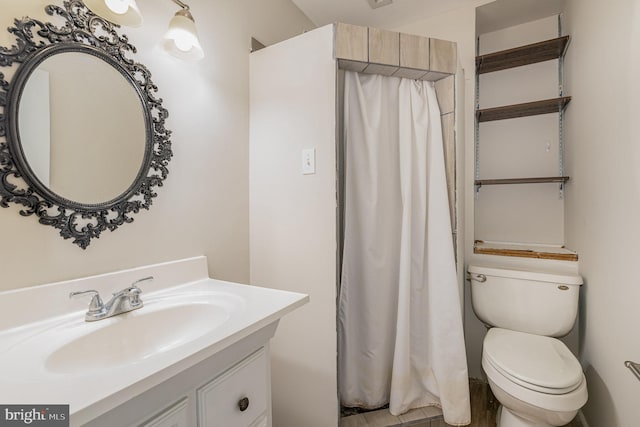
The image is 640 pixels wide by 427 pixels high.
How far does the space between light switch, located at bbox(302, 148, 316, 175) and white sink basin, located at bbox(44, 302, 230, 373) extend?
731 mm

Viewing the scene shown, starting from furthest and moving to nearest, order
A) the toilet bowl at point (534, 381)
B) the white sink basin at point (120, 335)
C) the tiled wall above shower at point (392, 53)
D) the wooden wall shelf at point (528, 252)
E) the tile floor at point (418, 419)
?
1. the wooden wall shelf at point (528, 252)
2. the tile floor at point (418, 419)
3. the tiled wall above shower at point (392, 53)
4. the toilet bowl at point (534, 381)
5. the white sink basin at point (120, 335)

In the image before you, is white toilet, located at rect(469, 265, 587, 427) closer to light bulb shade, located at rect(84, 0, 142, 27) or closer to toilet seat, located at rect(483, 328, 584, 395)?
toilet seat, located at rect(483, 328, 584, 395)

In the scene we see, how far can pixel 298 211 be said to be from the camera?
1.40 meters

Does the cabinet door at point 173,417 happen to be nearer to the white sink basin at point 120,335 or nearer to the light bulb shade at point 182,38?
the white sink basin at point 120,335

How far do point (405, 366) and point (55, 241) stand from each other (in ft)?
5.15

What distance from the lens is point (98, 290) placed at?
34.4 inches

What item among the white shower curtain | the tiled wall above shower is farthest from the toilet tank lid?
the tiled wall above shower

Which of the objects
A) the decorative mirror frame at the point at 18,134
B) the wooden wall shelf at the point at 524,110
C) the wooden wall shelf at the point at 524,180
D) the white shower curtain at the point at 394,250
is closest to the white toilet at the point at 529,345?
the white shower curtain at the point at 394,250

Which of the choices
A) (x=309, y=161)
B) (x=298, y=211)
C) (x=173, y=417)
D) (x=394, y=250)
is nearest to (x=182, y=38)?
(x=309, y=161)

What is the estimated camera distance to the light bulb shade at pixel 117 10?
0.82m

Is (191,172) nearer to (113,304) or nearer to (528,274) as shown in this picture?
(113,304)

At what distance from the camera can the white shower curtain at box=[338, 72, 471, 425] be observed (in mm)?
1485

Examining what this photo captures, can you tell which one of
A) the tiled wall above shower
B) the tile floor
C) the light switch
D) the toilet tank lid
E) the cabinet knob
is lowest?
the tile floor

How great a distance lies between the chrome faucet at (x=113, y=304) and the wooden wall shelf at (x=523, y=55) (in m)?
2.33
